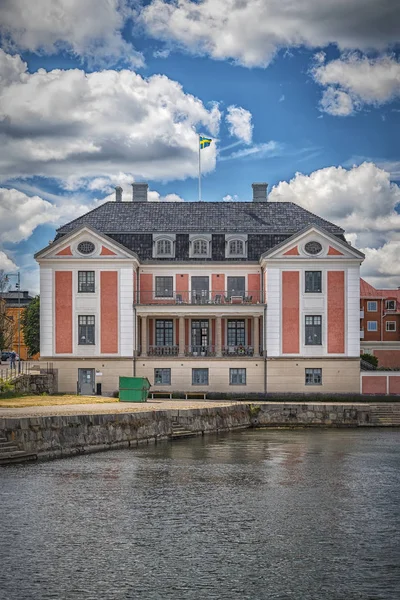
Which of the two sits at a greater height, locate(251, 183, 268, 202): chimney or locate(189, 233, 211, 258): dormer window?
locate(251, 183, 268, 202): chimney

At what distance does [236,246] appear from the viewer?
2542 inches

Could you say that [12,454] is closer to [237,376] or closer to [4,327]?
[237,376]

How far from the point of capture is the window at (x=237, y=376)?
2454 inches

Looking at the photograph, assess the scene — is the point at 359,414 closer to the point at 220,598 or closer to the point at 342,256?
the point at 342,256

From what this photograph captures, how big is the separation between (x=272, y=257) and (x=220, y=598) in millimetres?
44466

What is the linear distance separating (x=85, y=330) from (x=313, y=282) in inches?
639

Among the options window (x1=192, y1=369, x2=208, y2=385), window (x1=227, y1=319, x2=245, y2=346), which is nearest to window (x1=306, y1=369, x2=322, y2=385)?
window (x1=227, y1=319, x2=245, y2=346)

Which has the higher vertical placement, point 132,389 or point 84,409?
point 132,389

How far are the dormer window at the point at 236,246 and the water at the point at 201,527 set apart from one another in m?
27.8

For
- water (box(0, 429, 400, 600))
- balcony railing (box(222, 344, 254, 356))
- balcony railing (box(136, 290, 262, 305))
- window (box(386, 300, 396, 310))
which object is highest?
window (box(386, 300, 396, 310))

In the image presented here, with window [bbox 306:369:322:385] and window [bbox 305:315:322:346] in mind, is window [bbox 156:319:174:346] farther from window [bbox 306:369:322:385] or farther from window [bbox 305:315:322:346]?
window [bbox 306:369:322:385]

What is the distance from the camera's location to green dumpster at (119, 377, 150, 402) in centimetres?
5369

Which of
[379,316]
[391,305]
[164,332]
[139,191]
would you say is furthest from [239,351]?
[391,305]

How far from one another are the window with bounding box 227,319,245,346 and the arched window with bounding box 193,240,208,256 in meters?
5.29
